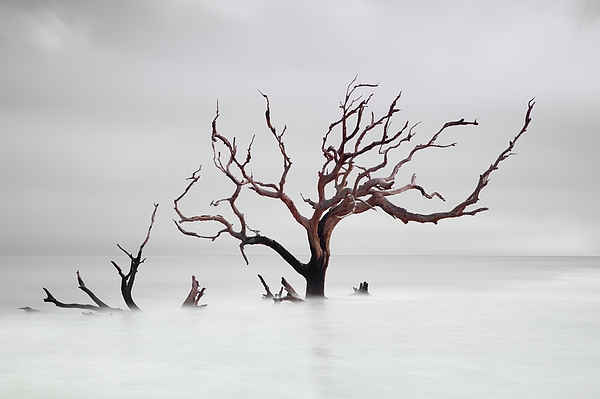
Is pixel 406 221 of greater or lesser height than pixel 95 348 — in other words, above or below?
above

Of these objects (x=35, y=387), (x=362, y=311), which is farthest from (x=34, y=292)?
(x=35, y=387)

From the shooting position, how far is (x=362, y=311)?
12.9m

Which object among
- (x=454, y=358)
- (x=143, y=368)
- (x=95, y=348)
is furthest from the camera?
(x=95, y=348)

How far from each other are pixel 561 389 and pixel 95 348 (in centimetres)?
560

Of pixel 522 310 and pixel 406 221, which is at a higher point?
pixel 406 221

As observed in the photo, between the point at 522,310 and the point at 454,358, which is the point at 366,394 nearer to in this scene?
the point at 454,358

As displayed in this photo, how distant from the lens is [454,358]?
783cm

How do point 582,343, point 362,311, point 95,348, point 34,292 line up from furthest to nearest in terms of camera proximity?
point 34,292 → point 362,311 → point 582,343 → point 95,348

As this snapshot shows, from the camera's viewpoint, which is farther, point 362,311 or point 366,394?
point 362,311

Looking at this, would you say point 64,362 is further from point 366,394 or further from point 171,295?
point 171,295

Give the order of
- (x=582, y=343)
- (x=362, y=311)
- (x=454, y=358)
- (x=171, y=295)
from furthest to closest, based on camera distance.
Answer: (x=171, y=295)
(x=362, y=311)
(x=582, y=343)
(x=454, y=358)

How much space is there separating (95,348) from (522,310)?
877cm

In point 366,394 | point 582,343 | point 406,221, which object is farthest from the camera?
point 406,221

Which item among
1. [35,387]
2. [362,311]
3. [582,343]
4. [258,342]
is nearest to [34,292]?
[362,311]
